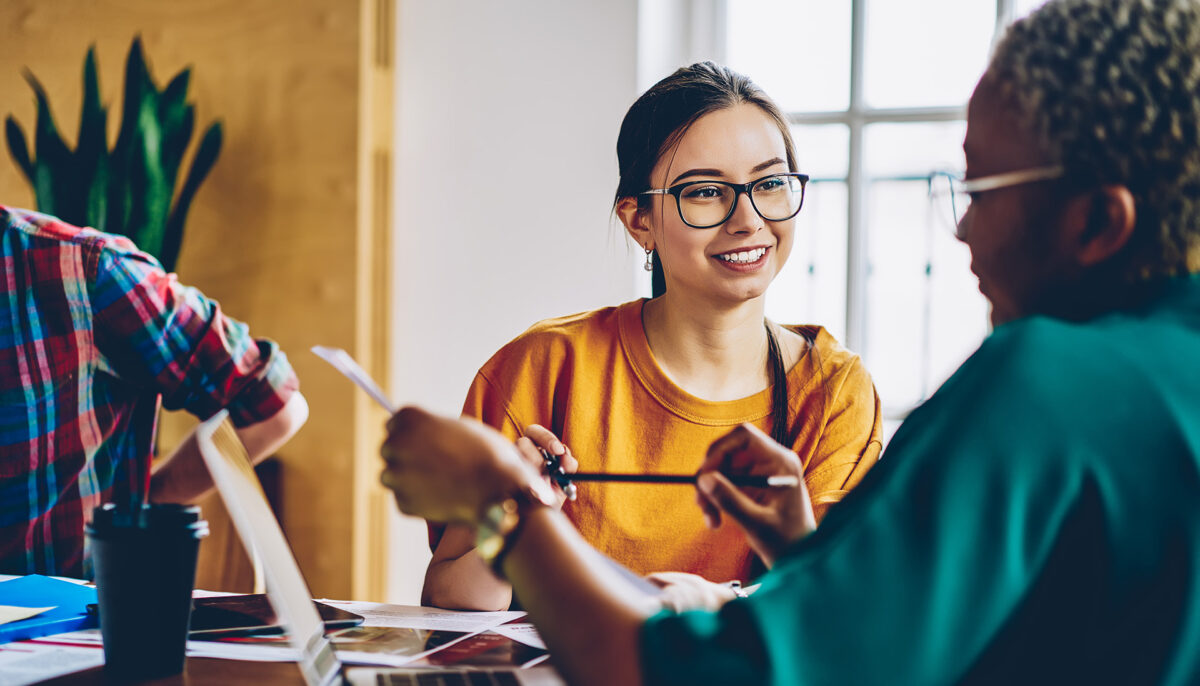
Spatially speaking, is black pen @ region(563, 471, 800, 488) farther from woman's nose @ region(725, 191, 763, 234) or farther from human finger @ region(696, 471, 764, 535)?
woman's nose @ region(725, 191, 763, 234)

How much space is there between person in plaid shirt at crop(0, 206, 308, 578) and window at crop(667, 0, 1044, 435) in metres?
1.86

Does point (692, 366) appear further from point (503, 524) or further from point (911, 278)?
point (911, 278)

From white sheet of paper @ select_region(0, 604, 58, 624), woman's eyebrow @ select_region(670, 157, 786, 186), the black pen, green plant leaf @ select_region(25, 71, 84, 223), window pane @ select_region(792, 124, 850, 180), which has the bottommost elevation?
white sheet of paper @ select_region(0, 604, 58, 624)

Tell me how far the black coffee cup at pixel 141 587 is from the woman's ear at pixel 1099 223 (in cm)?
76

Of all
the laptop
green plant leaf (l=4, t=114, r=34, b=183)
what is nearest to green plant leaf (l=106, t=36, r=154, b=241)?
green plant leaf (l=4, t=114, r=34, b=183)

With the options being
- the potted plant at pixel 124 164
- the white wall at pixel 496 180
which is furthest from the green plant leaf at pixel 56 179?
the white wall at pixel 496 180

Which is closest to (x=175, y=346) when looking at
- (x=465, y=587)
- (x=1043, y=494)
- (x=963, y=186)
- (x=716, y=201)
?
(x=465, y=587)

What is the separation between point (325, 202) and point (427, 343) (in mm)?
521

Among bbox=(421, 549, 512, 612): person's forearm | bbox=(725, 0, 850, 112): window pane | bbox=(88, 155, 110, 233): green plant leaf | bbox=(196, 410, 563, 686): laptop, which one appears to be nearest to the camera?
bbox=(196, 410, 563, 686): laptop

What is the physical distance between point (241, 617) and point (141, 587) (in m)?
0.23

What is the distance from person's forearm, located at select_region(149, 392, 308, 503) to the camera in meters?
1.70

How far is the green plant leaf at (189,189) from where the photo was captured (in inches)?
106

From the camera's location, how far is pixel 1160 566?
55 cm

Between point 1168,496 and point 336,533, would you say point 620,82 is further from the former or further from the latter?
point 1168,496
